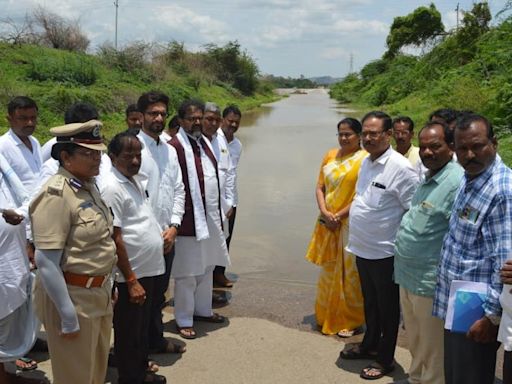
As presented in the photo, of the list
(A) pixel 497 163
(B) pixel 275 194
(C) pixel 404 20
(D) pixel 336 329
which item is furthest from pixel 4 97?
(C) pixel 404 20

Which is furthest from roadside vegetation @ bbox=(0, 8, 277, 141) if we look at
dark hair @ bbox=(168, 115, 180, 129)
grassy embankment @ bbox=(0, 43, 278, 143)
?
dark hair @ bbox=(168, 115, 180, 129)

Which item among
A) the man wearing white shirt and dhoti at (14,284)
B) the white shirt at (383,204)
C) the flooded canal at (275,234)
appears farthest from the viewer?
the flooded canal at (275,234)

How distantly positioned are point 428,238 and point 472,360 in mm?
725

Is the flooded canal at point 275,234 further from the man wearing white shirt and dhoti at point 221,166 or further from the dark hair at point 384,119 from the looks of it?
the dark hair at point 384,119

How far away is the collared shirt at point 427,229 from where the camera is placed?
120 inches

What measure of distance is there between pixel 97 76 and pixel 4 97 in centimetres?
907

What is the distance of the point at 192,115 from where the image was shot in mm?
4387

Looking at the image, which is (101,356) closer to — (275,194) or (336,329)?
(336,329)

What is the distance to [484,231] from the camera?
8.27 ft

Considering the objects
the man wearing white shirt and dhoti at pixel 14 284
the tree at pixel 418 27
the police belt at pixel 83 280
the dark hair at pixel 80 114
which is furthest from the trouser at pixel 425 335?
the tree at pixel 418 27

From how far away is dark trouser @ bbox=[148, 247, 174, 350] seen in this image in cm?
392

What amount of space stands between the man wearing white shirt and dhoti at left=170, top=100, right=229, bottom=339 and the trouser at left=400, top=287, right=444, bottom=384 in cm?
173

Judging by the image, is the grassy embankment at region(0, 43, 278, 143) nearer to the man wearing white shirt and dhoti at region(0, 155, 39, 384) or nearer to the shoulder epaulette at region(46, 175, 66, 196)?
the man wearing white shirt and dhoti at region(0, 155, 39, 384)

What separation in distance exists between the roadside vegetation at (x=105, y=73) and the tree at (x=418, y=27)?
41.7ft
